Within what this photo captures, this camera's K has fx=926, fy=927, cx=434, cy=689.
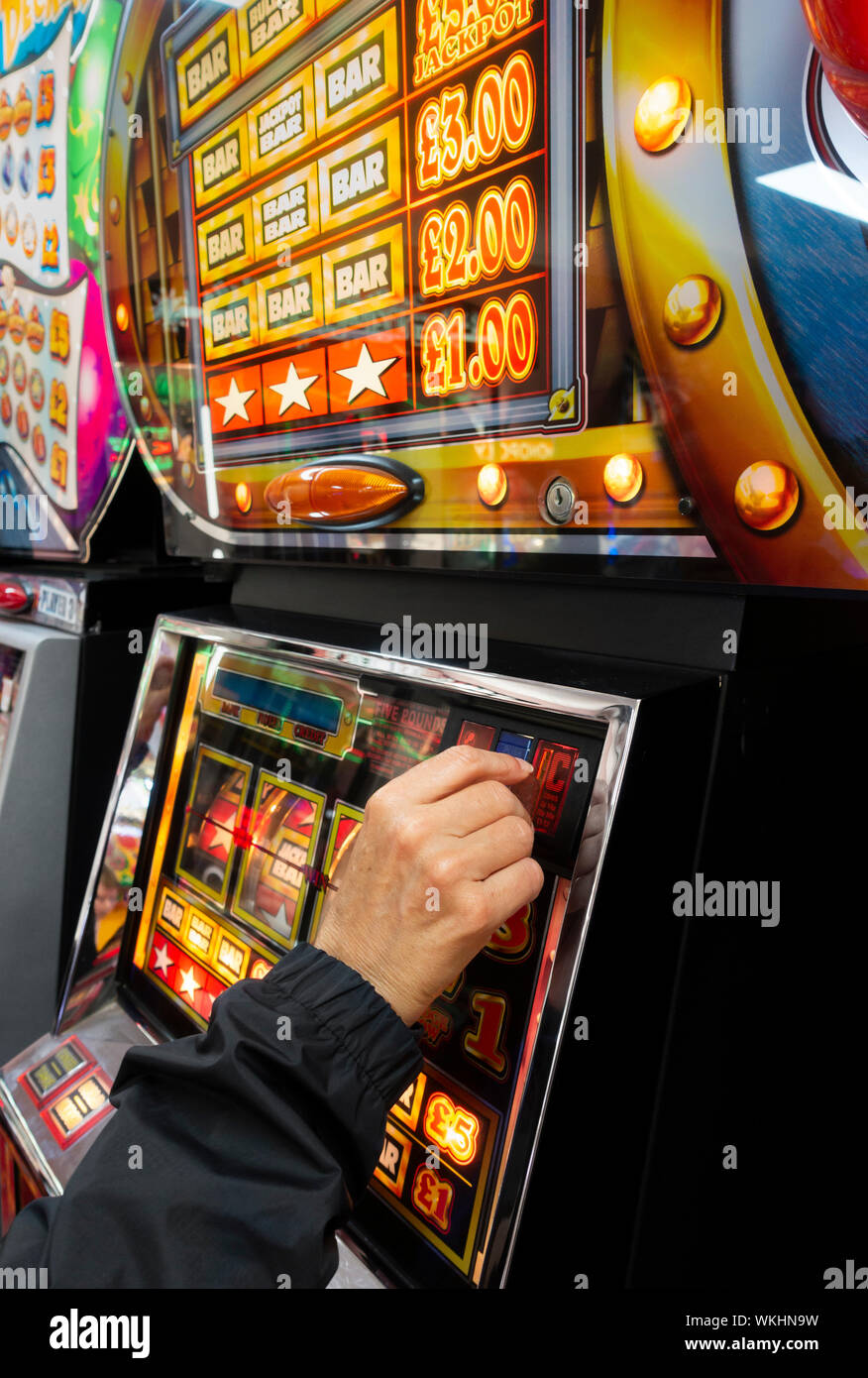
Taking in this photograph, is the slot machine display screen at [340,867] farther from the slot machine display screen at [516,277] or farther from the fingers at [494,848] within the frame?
the slot machine display screen at [516,277]

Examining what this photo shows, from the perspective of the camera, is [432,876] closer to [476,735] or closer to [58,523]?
[476,735]

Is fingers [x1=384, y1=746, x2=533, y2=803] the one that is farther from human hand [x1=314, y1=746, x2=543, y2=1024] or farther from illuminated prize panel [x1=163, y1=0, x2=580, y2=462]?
illuminated prize panel [x1=163, y1=0, x2=580, y2=462]

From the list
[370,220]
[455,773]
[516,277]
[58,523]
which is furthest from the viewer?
[58,523]

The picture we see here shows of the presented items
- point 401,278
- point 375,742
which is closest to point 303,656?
point 375,742

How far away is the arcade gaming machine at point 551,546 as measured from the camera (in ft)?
2.92

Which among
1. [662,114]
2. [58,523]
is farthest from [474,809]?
[58,523]

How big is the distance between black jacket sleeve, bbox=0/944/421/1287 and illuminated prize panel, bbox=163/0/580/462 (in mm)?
733

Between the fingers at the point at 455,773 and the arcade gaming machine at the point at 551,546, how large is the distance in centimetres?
4

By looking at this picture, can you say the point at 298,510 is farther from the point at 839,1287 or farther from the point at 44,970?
the point at 839,1287

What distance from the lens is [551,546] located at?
1.14 meters

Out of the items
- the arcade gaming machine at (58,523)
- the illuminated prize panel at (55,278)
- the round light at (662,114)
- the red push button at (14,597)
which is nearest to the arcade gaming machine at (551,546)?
the round light at (662,114)

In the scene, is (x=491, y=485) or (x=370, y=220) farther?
(x=370, y=220)

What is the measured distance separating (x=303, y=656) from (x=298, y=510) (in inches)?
11.3

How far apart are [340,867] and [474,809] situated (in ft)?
0.81
